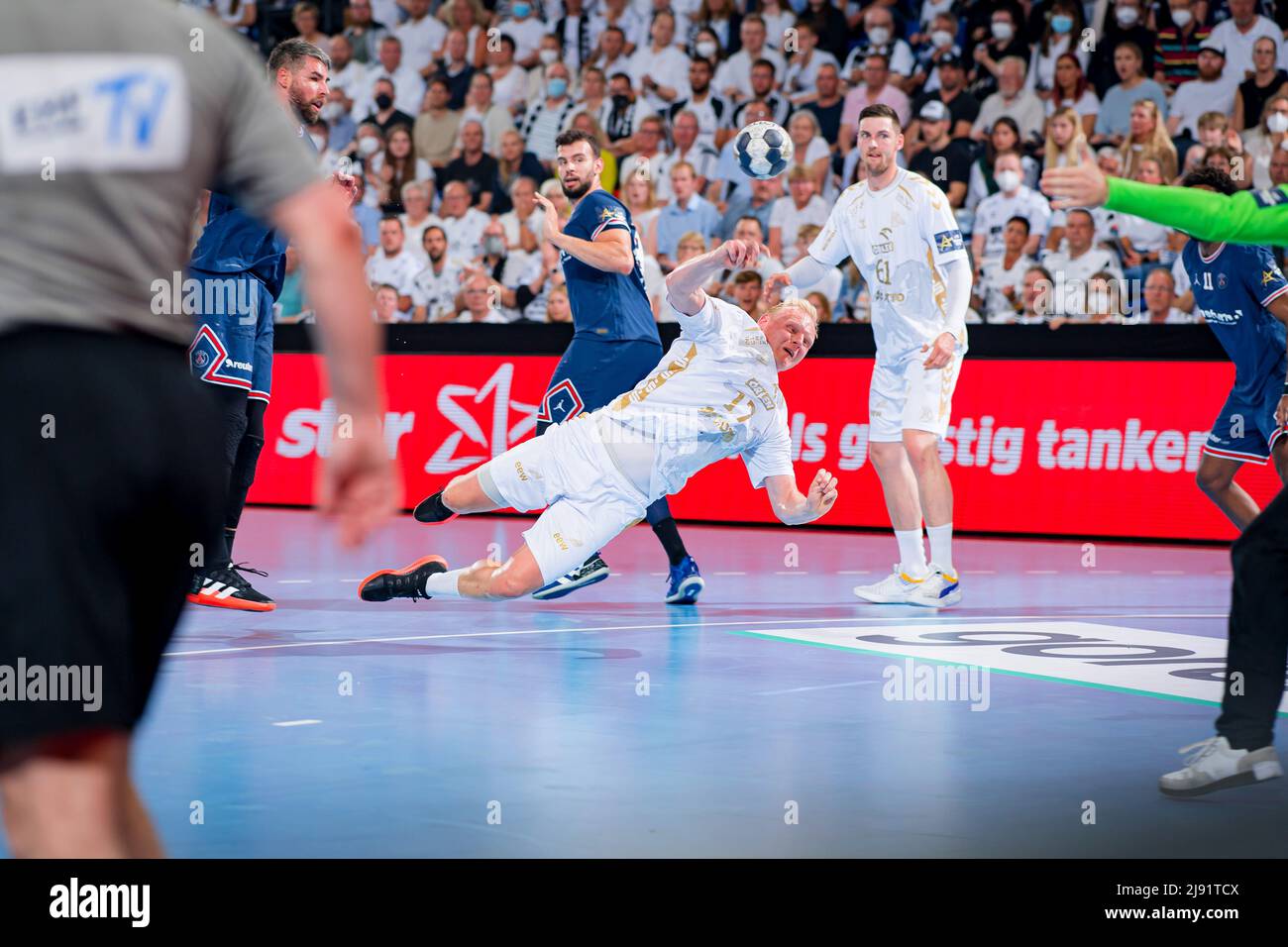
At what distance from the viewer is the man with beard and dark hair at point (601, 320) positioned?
8.61m

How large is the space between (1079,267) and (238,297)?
723 cm

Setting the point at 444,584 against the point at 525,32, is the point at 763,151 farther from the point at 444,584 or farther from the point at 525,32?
the point at 525,32

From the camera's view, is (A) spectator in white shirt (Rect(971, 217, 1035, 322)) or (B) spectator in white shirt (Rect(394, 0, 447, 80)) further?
(B) spectator in white shirt (Rect(394, 0, 447, 80))

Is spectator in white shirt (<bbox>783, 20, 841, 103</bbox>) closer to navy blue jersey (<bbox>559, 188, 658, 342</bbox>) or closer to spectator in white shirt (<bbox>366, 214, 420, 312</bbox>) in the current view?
spectator in white shirt (<bbox>366, 214, 420, 312</bbox>)

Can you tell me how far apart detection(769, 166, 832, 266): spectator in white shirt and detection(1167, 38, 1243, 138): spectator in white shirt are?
3.05m

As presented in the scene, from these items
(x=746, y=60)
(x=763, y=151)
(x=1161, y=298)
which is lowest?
(x=1161, y=298)

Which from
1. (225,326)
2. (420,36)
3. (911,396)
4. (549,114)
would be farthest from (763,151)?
(420,36)

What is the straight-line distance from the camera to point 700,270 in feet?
23.8

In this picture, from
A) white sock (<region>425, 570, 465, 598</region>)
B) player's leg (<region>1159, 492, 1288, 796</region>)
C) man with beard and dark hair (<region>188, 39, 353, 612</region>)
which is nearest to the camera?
player's leg (<region>1159, 492, 1288, 796</region>)

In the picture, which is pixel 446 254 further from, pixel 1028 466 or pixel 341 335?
pixel 341 335

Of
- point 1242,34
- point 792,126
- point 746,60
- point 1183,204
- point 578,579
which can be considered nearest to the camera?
point 1183,204

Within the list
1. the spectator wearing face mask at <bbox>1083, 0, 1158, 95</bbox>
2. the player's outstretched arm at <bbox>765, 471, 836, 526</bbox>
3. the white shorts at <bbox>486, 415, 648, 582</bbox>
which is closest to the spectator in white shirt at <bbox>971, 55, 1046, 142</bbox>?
the spectator wearing face mask at <bbox>1083, 0, 1158, 95</bbox>

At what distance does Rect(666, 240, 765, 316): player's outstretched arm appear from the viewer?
6.88 meters
